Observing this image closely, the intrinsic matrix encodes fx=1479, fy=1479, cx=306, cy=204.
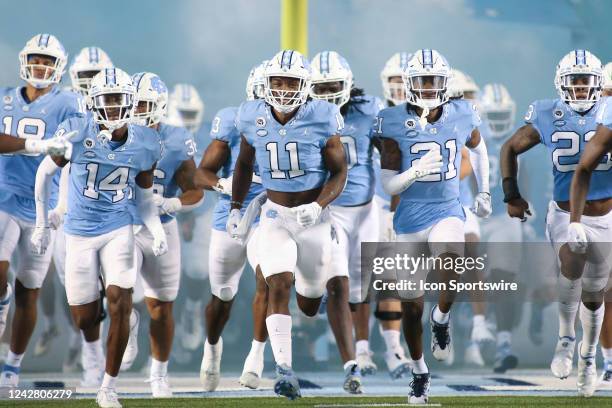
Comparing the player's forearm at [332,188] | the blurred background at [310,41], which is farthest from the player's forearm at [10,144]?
the blurred background at [310,41]

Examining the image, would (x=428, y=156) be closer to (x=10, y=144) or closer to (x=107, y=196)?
(x=107, y=196)

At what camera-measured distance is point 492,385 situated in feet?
28.2

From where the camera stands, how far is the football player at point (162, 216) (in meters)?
7.90

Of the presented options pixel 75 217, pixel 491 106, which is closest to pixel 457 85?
pixel 491 106

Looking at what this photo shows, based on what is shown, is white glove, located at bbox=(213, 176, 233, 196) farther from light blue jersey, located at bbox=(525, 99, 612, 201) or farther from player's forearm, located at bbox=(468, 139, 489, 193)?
light blue jersey, located at bbox=(525, 99, 612, 201)

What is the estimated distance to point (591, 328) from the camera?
7.59 m

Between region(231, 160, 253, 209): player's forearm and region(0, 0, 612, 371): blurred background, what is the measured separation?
226 cm

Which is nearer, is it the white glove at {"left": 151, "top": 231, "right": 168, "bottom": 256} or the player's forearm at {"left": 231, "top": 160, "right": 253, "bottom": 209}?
the white glove at {"left": 151, "top": 231, "right": 168, "bottom": 256}

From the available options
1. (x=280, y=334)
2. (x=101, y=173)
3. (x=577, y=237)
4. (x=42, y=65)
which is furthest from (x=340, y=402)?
(x=42, y=65)

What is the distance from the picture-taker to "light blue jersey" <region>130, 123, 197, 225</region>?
8.05m

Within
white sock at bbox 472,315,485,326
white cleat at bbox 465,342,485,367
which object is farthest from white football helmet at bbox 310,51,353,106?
white cleat at bbox 465,342,485,367

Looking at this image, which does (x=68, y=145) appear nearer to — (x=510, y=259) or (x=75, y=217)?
(x=75, y=217)

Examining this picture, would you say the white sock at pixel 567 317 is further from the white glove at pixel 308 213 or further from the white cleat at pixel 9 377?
the white cleat at pixel 9 377

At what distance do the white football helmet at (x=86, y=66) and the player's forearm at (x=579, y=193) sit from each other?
307cm
